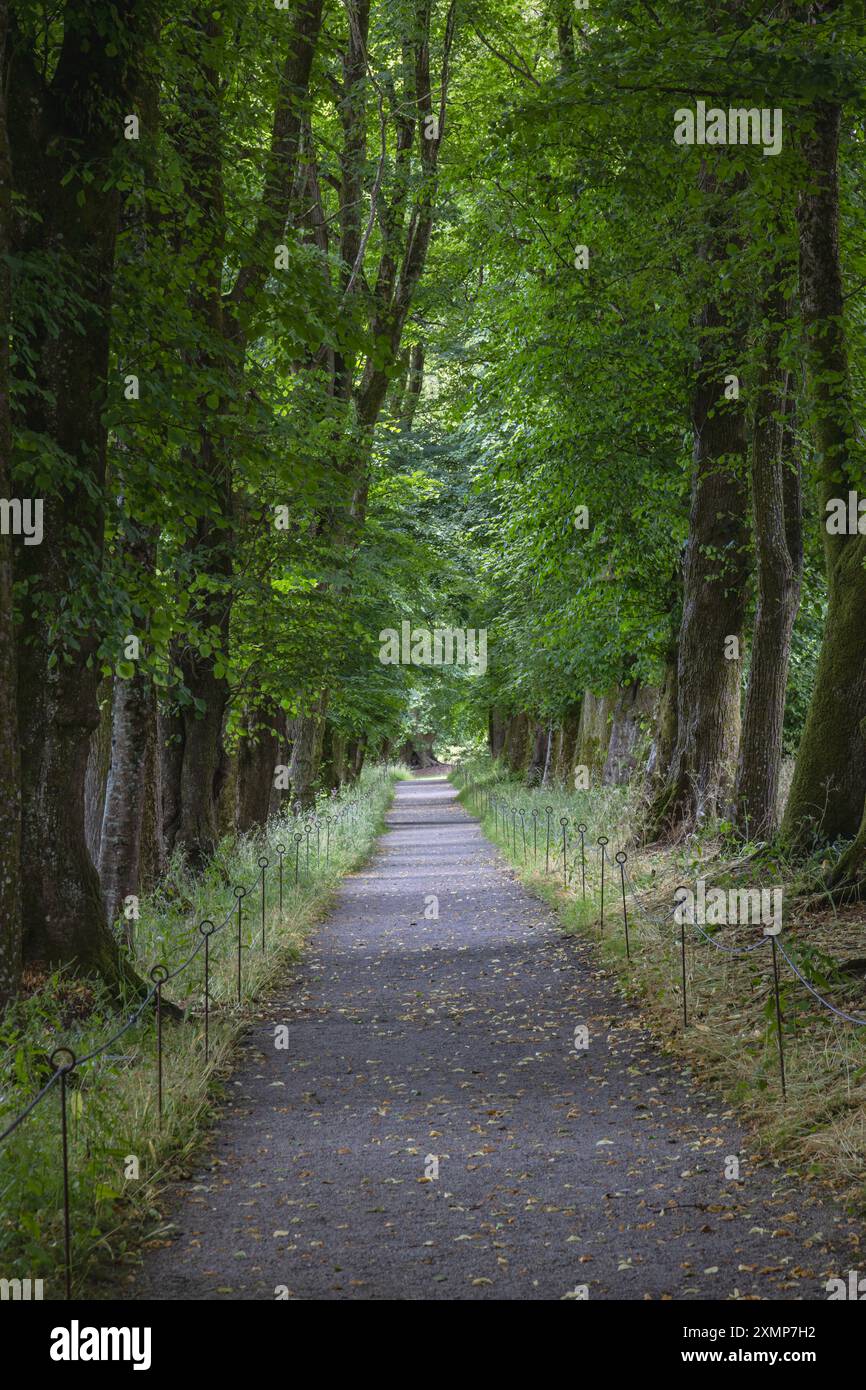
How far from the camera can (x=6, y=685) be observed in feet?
21.5

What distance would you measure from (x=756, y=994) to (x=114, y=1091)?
4.61 meters

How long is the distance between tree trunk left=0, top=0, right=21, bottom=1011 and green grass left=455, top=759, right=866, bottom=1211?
414 cm

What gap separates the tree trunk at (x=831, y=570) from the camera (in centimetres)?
1057

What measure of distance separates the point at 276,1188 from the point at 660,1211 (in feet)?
6.36

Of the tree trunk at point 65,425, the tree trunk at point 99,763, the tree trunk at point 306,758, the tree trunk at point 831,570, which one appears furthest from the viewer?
the tree trunk at point 306,758

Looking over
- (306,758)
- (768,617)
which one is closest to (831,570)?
(768,617)

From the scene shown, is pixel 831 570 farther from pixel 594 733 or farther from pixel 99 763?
pixel 594 733

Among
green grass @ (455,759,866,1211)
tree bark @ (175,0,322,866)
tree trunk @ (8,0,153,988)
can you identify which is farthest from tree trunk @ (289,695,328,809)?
tree trunk @ (8,0,153,988)

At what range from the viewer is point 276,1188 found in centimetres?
644

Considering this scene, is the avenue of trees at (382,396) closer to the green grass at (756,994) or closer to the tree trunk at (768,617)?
the tree trunk at (768,617)

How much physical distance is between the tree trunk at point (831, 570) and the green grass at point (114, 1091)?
5312mm

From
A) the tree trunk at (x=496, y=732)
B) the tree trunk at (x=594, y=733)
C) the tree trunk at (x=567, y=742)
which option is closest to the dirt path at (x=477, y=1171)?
the tree trunk at (x=594, y=733)

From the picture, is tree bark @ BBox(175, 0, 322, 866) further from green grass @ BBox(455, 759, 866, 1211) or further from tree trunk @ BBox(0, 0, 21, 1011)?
green grass @ BBox(455, 759, 866, 1211)

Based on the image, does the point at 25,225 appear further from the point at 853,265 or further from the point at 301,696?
the point at 301,696
